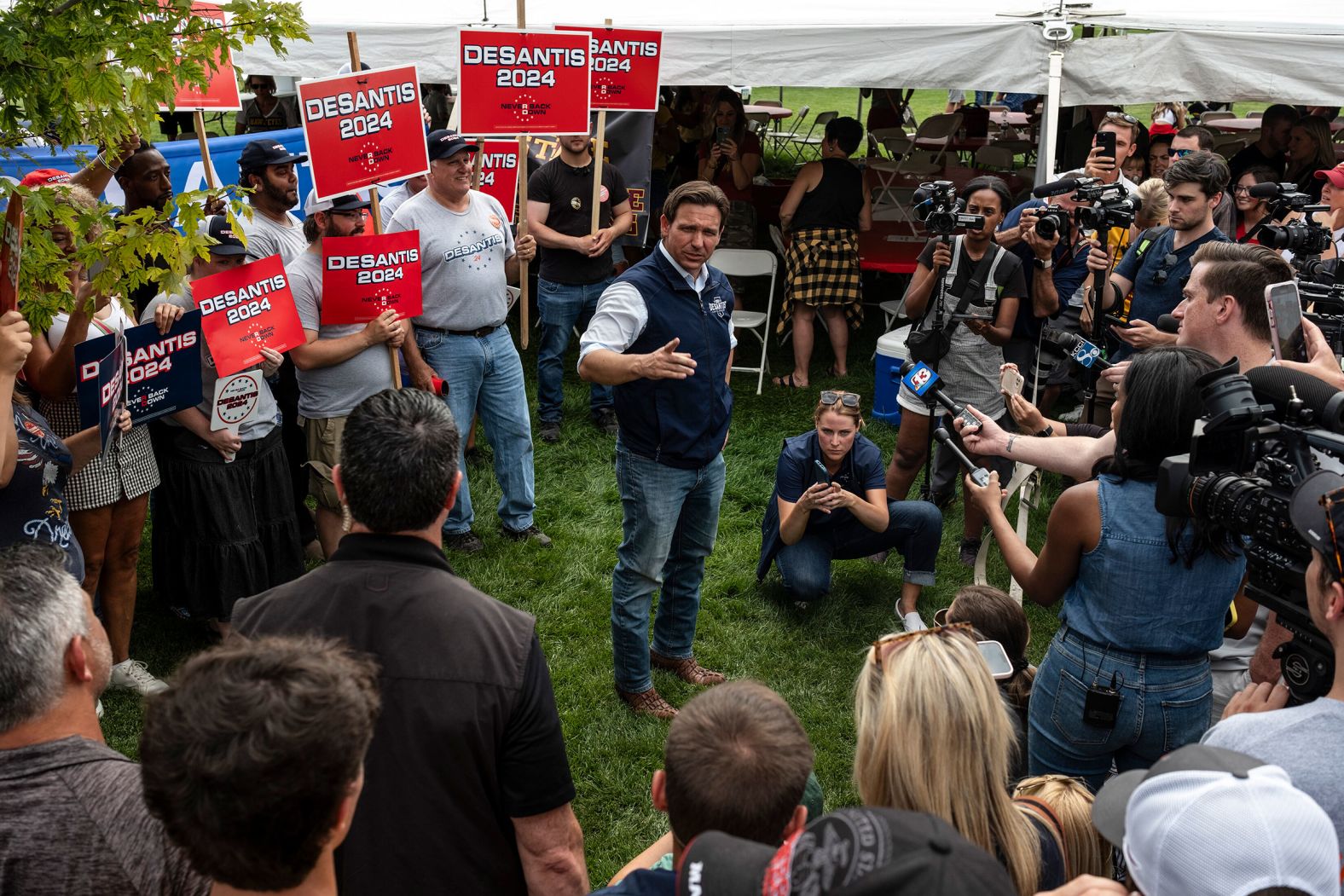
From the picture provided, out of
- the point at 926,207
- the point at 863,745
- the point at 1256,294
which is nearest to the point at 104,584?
the point at 863,745

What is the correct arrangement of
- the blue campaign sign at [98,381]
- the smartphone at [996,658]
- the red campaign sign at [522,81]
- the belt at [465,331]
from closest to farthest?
the smartphone at [996,658] < the blue campaign sign at [98,381] < the belt at [465,331] < the red campaign sign at [522,81]

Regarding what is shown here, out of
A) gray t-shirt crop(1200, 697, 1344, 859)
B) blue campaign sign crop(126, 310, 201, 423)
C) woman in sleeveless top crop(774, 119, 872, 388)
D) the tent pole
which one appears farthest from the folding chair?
gray t-shirt crop(1200, 697, 1344, 859)

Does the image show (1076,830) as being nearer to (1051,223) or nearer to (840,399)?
(840,399)

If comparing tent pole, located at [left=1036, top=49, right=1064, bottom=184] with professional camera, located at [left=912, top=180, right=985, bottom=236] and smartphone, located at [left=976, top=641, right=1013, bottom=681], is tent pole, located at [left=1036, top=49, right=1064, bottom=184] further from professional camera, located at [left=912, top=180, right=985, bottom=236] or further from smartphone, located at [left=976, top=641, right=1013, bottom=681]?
smartphone, located at [left=976, top=641, right=1013, bottom=681]

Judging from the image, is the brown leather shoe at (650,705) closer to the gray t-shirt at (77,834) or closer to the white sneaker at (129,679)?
the white sneaker at (129,679)

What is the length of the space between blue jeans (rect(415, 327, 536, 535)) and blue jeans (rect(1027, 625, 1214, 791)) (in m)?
3.40

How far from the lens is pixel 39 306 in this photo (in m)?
3.33

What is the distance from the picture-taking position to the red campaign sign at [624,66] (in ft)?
23.0

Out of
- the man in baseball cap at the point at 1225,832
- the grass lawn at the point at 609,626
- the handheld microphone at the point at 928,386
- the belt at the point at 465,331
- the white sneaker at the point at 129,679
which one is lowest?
the grass lawn at the point at 609,626

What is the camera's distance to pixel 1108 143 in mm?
6930

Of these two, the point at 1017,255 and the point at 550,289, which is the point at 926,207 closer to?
the point at 1017,255

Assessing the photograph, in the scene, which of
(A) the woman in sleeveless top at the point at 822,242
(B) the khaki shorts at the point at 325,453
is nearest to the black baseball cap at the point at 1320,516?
(B) the khaki shorts at the point at 325,453

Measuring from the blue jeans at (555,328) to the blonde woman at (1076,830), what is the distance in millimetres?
5272

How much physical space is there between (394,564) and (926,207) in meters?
3.96
